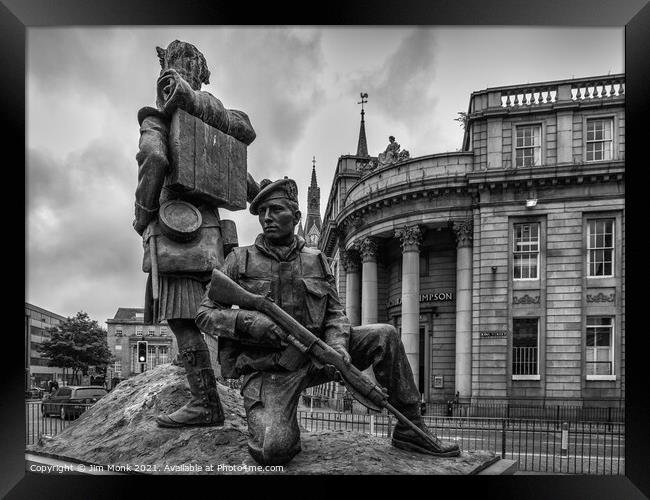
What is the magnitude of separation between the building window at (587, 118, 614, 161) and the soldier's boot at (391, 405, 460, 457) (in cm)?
2407

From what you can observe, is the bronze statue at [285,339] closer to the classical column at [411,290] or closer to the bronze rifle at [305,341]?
the bronze rifle at [305,341]

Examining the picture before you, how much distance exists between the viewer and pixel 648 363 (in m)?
6.90

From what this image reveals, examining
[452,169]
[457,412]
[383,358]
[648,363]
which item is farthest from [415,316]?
[383,358]

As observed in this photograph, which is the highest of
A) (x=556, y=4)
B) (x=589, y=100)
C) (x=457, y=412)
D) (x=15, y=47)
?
(x=589, y=100)

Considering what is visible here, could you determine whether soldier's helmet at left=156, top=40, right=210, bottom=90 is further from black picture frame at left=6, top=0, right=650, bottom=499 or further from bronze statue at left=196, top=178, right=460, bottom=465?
bronze statue at left=196, top=178, right=460, bottom=465

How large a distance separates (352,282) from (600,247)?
47.3 ft

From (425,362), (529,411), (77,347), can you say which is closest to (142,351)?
(529,411)

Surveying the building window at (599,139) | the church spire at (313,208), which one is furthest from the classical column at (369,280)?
the church spire at (313,208)

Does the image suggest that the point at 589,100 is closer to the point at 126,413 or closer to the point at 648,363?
the point at 648,363

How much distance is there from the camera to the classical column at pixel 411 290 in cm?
2780

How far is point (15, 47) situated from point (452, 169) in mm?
23394

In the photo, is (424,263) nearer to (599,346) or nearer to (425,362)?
(425,362)

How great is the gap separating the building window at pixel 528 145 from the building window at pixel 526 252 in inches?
117

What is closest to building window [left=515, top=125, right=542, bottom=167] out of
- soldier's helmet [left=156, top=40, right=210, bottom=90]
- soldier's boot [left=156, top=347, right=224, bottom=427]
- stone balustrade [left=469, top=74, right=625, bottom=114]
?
stone balustrade [left=469, top=74, right=625, bottom=114]
